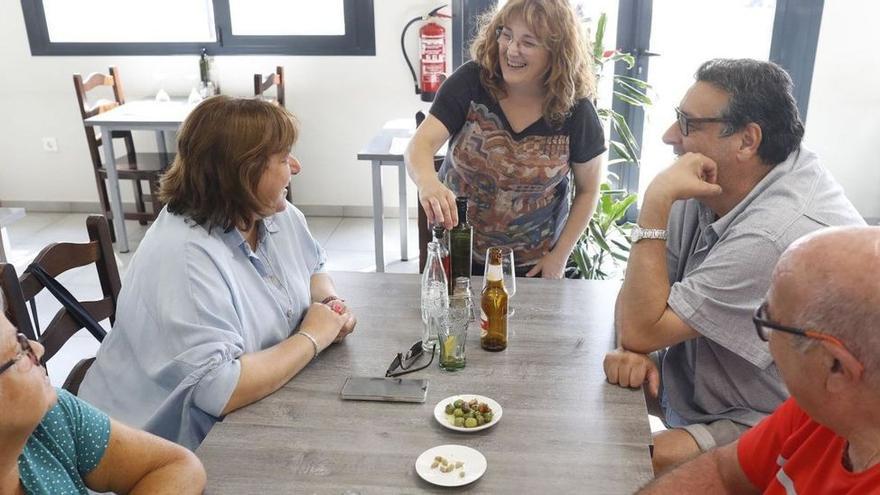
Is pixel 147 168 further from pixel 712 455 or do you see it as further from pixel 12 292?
pixel 712 455

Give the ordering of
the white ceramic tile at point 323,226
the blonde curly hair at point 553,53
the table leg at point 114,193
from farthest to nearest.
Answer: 1. the white ceramic tile at point 323,226
2. the table leg at point 114,193
3. the blonde curly hair at point 553,53

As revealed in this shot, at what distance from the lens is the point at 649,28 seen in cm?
443

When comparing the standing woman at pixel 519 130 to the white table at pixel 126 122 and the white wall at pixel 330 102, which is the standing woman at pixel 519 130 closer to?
the white table at pixel 126 122

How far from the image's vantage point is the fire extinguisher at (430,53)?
14.4 ft

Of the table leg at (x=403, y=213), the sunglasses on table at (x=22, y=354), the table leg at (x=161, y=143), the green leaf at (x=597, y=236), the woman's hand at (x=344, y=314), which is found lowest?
the table leg at (x=403, y=213)

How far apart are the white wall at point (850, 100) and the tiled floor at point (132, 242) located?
255 centimetres

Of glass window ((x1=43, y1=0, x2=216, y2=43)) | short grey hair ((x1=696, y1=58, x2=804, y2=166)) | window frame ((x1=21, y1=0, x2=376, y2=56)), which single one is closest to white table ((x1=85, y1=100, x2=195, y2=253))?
window frame ((x1=21, y1=0, x2=376, y2=56))

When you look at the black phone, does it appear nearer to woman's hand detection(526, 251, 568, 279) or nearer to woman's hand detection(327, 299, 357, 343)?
woman's hand detection(327, 299, 357, 343)

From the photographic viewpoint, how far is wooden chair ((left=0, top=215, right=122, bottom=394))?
157 cm

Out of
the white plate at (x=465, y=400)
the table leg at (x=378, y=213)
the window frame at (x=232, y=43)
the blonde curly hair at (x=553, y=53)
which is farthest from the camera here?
the window frame at (x=232, y=43)

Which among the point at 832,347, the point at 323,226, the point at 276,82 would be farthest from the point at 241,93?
the point at 832,347

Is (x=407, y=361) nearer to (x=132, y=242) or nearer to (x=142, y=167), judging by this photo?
(x=142, y=167)

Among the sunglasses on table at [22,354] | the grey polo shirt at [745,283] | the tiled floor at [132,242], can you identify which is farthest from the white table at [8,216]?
the grey polo shirt at [745,283]

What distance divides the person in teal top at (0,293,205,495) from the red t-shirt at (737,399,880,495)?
0.92 metres
